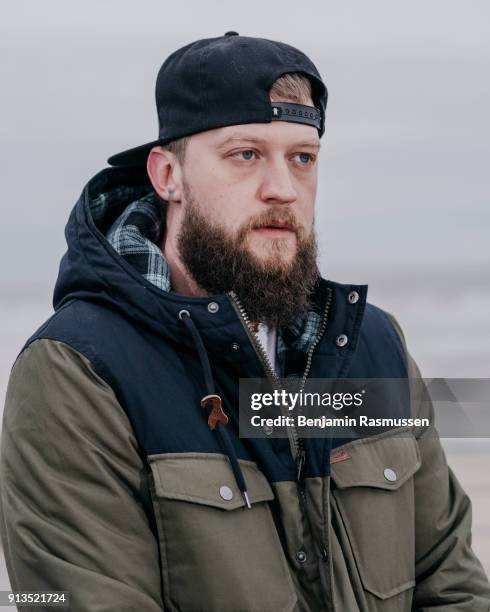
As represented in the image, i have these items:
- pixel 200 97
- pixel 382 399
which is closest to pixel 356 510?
pixel 382 399

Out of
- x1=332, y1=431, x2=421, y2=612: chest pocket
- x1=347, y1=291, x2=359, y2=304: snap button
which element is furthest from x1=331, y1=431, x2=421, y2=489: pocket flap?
x1=347, y1=291, x2=359, y2=304: snap button

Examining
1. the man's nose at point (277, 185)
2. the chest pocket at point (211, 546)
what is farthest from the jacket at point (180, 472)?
the man's nose at point (277, 185)

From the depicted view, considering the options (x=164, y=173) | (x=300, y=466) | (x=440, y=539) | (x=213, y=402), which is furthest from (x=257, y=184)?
(x=440, y=539)

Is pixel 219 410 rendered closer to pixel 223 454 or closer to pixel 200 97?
pixel 223 454

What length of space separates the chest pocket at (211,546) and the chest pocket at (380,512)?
0.23 m

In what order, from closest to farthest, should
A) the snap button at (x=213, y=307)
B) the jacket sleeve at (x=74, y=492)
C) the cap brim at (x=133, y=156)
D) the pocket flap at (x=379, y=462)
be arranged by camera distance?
the jacket sleeve at (x=74, y=492) → the snap button at (x=213, y=307) → the pocket flap at (x=379, y=462) → the cap brim at (x=133, y=156)

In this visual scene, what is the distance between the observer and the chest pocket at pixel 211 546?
7.41ft

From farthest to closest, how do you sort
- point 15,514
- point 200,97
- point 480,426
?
point 480,426 < point 200,97 < point 15,514

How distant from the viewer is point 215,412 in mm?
2385

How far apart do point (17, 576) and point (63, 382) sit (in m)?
0.40

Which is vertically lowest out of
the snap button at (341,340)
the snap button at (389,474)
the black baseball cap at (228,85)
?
the snap button at (389,474)

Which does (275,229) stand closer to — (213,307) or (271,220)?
(271,220)

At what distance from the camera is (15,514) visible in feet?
7.31

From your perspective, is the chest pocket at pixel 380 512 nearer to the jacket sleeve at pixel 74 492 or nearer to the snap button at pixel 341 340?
the snap button at pixel 341 340
